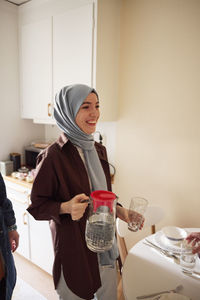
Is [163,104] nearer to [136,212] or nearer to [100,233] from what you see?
[136,212]

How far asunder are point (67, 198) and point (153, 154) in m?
1.06

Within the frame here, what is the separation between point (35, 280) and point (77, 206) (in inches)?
60.7

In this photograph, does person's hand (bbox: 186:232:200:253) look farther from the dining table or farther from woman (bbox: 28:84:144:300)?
woman (bbox: 28:84:144:300)

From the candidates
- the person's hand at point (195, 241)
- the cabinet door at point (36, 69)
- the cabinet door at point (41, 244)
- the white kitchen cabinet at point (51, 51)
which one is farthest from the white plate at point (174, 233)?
the cabinet door at point (36, 69)

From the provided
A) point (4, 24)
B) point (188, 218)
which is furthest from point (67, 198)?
point (4, 24)

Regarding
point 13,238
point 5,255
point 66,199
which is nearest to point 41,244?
point 13,238

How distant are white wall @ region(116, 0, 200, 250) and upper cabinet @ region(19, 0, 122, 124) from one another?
16cm

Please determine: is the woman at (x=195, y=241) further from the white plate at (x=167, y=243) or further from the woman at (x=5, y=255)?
the woman at (x=5, y=255)

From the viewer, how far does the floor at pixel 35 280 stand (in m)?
1.83

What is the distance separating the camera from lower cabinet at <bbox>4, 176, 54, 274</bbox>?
1.93 metres

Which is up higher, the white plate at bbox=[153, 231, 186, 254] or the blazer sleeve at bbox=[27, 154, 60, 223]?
the blazer sleeve at bbox=[27, 154, 60, 223]

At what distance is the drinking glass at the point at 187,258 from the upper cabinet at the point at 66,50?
113 cm

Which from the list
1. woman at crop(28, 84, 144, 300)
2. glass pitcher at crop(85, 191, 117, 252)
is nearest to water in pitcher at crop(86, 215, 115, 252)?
glass pitcher at crop(85, 191, 117, 252)

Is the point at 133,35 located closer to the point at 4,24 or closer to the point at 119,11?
the point at 119,11
